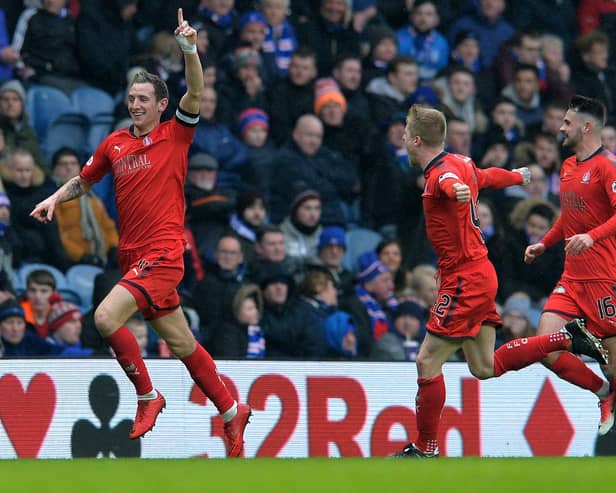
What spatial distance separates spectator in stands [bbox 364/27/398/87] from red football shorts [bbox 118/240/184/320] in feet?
18.4

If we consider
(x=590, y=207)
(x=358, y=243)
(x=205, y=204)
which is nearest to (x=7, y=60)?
(x=205, y=204)

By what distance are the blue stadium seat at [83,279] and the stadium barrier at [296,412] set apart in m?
2.00

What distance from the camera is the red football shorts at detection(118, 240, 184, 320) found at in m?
9.02

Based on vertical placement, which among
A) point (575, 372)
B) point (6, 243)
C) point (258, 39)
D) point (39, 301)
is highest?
point (258, 39)

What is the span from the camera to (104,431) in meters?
10.2

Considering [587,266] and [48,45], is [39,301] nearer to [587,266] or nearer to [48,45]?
[48,45]

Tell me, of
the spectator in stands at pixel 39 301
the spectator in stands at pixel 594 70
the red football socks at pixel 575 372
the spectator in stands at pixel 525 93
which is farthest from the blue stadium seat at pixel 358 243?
the red football socks at pixel 575 372

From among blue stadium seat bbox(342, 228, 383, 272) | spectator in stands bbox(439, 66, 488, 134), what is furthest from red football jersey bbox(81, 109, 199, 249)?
spectator in stands bbox(439, 66, 488, 134)

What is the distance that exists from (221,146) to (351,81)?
1.65 metres

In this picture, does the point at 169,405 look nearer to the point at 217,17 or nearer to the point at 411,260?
the point at 411,260

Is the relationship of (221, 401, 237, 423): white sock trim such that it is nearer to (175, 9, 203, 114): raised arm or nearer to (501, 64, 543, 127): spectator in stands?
(175, 9, 203, 114): raised arm

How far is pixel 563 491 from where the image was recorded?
6367 mm


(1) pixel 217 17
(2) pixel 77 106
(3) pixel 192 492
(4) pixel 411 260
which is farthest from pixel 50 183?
(3) pixel 192 492

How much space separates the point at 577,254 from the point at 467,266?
0.82 m
